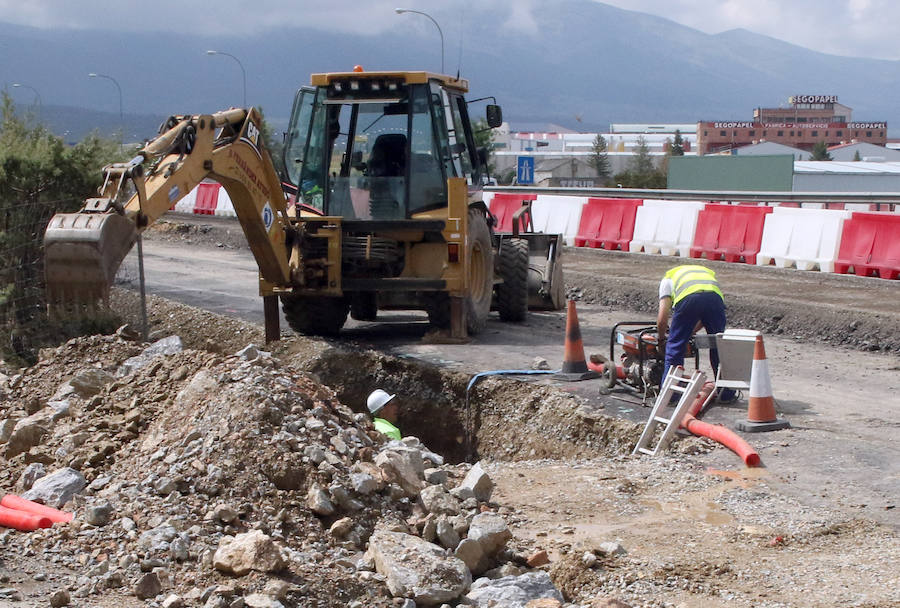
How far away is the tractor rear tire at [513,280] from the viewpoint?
13.9 metres

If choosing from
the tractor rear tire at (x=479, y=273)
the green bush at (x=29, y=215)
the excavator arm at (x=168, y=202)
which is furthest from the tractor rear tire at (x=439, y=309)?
the green bush at (x=29, y=215)

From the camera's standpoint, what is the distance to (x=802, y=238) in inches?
707

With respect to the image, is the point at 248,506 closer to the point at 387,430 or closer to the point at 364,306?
the point at 387,430

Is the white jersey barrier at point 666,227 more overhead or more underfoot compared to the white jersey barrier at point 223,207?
more overhead

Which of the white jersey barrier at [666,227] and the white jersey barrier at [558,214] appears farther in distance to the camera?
the white jersey barrier at [558,214]

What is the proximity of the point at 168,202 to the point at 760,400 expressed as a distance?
16.7 ft

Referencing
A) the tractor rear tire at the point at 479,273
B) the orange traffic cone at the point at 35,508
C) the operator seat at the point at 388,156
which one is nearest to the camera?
the orange traffic cone at the point at 35,508

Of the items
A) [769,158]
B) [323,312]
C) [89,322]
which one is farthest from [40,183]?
[769,158]

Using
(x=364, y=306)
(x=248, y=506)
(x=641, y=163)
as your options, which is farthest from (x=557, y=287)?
(x=641, y=163)

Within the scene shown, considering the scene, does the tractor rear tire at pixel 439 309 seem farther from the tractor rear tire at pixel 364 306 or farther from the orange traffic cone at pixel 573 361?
the orange traffic cone at pixel 573 361

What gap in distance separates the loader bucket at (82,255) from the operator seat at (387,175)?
4195mm

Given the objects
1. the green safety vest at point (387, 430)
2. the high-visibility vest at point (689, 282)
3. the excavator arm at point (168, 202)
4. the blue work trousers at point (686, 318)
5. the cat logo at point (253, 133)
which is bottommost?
the green safety vest at point (387, 430)

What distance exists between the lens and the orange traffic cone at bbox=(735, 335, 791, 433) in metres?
8.59

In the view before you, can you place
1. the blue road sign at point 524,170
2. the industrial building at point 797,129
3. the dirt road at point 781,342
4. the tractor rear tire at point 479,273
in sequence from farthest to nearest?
the industrial building at point 797,129
the blue road sign at point 524,170
the tractor rear tire at point 479,273
the dirt road at point 781,342
